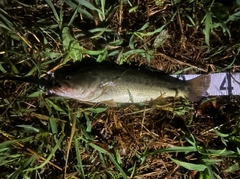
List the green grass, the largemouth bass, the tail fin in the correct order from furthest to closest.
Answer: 1. the tail fin
2. the green grass
3. the largemouth bass

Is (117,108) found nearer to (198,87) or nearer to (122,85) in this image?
(122,85)

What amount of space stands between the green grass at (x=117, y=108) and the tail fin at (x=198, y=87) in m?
0.09

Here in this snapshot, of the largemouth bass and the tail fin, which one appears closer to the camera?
the largemouth bass

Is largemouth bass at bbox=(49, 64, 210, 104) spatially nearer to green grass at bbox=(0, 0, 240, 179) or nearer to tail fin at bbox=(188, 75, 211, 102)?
tail fin at bbox=(188, 75, 211, 102)

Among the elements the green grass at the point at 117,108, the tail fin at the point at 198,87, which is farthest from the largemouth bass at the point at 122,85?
the green grass at the point at 117,108

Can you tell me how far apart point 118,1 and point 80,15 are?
0.37 m

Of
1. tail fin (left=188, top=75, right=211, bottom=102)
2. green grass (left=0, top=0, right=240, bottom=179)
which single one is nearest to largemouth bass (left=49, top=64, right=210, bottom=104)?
tail fin (left=188, top=75, right=211, bottom=102)

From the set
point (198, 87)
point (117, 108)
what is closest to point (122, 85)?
point (117, 108)

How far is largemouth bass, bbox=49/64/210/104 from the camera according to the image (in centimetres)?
264

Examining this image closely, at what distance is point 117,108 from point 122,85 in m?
0.25

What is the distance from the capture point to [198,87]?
9.66 ft

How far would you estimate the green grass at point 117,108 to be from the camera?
276 centimetres

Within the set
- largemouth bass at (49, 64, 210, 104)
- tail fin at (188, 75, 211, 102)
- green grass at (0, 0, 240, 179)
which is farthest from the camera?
tail fin at (188, 75, 211, 102)

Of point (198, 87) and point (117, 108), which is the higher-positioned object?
point (198, 87)
